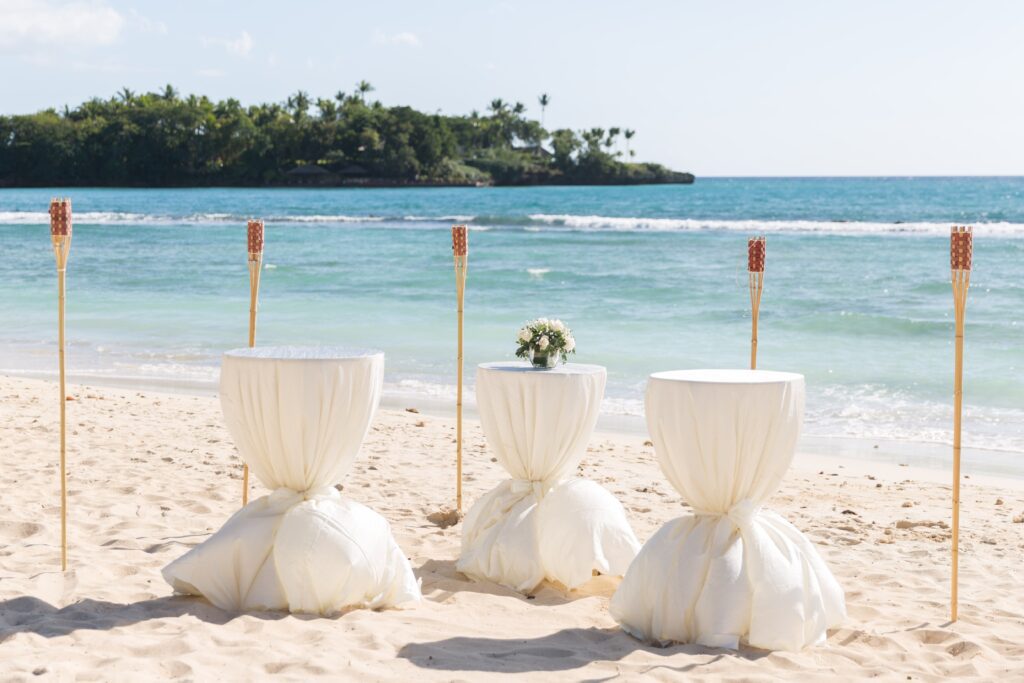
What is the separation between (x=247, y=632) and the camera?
4223mm

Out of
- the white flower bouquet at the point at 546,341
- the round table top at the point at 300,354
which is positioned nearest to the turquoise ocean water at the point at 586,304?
the white flower bouquet at the point at 546,341

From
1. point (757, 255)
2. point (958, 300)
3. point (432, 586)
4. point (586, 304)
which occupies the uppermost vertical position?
point (757, 255)

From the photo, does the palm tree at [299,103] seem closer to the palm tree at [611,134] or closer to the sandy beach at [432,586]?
the palm tree at [611,134]

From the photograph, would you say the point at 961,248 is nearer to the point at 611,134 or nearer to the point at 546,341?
the point at 546,341

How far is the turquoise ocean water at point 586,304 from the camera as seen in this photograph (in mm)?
11578

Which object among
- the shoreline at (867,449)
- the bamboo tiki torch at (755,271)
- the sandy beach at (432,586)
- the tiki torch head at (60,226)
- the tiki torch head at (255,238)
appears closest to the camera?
the sandy beach at (432,586)

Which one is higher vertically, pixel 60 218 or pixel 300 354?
pixel 60 218

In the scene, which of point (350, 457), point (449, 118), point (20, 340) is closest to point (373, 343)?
point (20, 340)

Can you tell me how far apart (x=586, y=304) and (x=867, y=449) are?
1067 cm

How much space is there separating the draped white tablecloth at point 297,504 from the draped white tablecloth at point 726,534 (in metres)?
1.09

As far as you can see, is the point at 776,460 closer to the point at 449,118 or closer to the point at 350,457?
the point at 350,457

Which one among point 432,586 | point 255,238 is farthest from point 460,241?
point 432,586

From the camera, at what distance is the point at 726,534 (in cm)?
424

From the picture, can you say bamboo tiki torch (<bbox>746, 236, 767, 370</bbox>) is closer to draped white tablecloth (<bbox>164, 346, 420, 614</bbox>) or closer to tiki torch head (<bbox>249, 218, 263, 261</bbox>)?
draped white tablecloth (<bbox>164, 346, 420, 614</bbox>)
